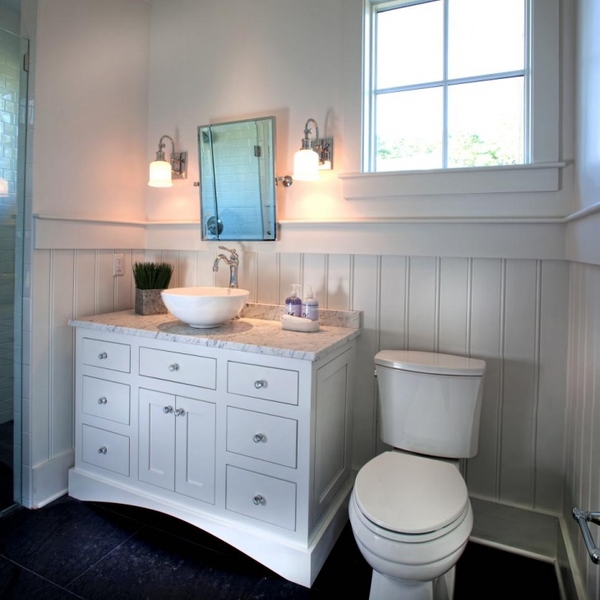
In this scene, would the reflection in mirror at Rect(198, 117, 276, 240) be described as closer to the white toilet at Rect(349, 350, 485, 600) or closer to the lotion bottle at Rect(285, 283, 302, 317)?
the lotion bottle at Rect(285, 283, 302, 317)

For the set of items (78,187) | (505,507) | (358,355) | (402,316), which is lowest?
(505,507)

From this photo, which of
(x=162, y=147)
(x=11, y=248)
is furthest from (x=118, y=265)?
(x=162, y=147)

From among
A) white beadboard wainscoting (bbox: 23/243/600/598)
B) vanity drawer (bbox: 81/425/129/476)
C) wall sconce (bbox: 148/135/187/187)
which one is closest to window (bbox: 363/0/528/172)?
white beadboard wainscoting (bbox: 23/243/600/598)

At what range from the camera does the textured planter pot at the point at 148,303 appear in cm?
209

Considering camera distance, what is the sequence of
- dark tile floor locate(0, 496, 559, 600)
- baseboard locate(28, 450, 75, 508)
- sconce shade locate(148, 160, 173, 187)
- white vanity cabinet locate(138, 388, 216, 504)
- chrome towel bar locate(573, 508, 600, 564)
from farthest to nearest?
sconce shade locate(148, 160, 173, 187) → baseboard locate(28, 450, 75, 508) → white vanity cabinet locate(138, 388, 216, 504) → dark tile floor locate(0, 496, 559, 600) → chrome towel bar locate(573, 508, 600, 564)

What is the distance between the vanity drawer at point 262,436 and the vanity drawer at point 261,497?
0.08 meters

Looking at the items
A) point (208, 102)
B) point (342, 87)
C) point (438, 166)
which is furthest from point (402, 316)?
point (208, 102)

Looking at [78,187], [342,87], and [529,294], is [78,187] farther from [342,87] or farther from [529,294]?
[529,294]

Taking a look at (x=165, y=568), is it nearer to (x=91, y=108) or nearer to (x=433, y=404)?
(x=433, y=404)

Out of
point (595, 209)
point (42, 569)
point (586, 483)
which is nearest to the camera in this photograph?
point (595, 209)

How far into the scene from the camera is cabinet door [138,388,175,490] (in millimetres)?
1736

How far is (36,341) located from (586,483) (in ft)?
6.98

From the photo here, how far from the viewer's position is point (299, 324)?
1791 mm

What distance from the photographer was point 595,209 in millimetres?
1124
